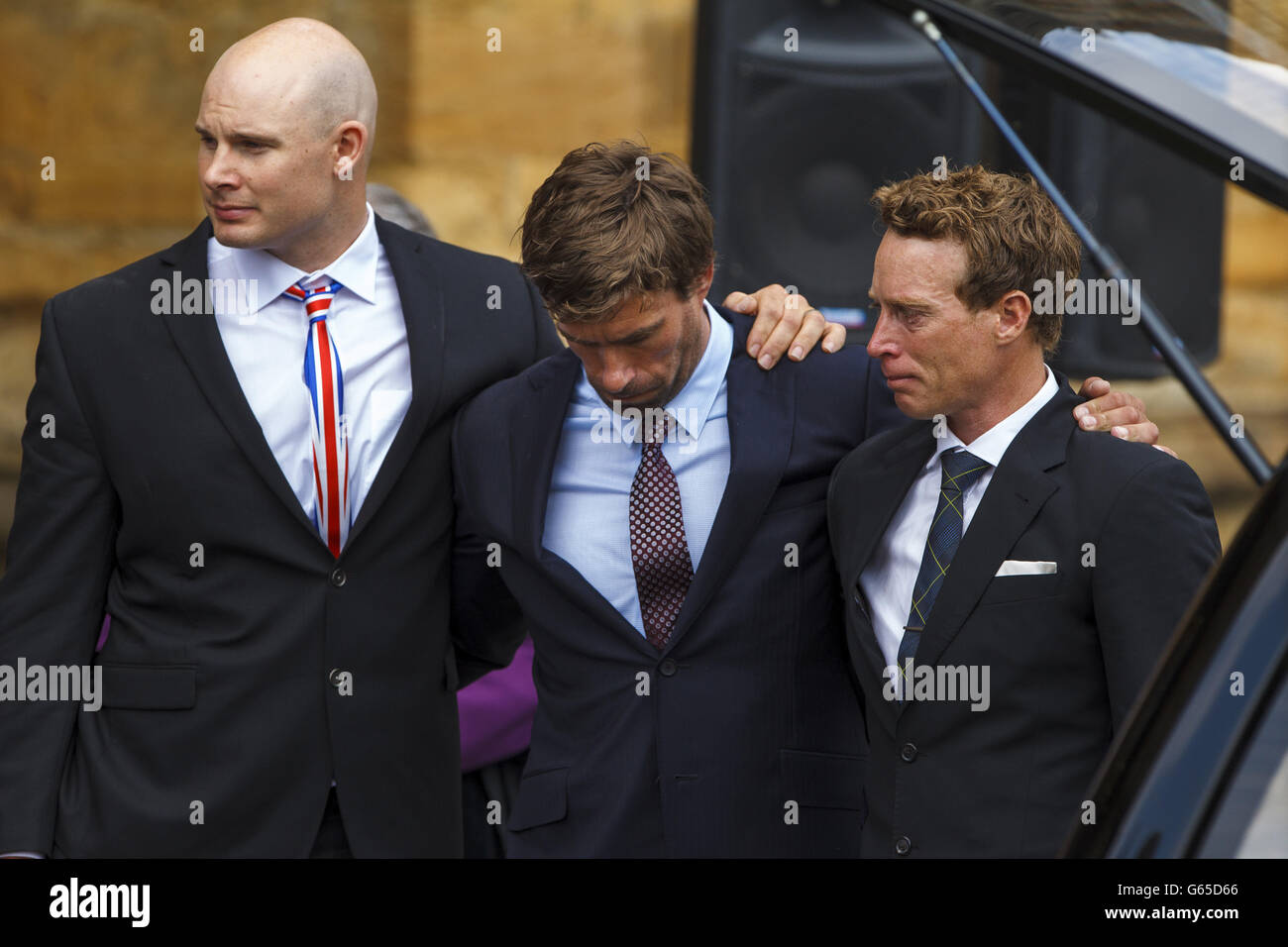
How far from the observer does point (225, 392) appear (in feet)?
8.68

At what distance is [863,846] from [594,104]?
487 centimetres

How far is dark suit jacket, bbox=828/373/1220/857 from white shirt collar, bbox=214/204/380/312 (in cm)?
108

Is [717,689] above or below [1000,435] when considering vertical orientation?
below

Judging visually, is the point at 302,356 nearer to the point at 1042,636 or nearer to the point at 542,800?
the point at 542,800

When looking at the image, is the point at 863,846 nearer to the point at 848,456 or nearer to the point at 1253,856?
the point at 848,456

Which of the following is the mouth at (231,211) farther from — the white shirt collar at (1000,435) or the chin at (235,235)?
the white shirt collar at (1000,435)

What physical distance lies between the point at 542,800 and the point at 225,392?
2.59 ft

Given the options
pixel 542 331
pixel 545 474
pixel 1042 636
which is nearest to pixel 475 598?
pixel 545 474

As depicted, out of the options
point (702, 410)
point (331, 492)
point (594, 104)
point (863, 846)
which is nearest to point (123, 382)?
point (331, 492)

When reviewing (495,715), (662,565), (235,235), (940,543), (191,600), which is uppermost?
(235,235)

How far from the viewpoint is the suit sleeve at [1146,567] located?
2.03 m

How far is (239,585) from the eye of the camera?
8.73 feet

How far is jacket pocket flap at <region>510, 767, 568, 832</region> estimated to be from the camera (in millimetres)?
2520

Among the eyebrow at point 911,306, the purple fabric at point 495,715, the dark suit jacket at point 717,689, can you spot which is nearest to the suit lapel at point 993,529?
the eyebrow at point 911,306
